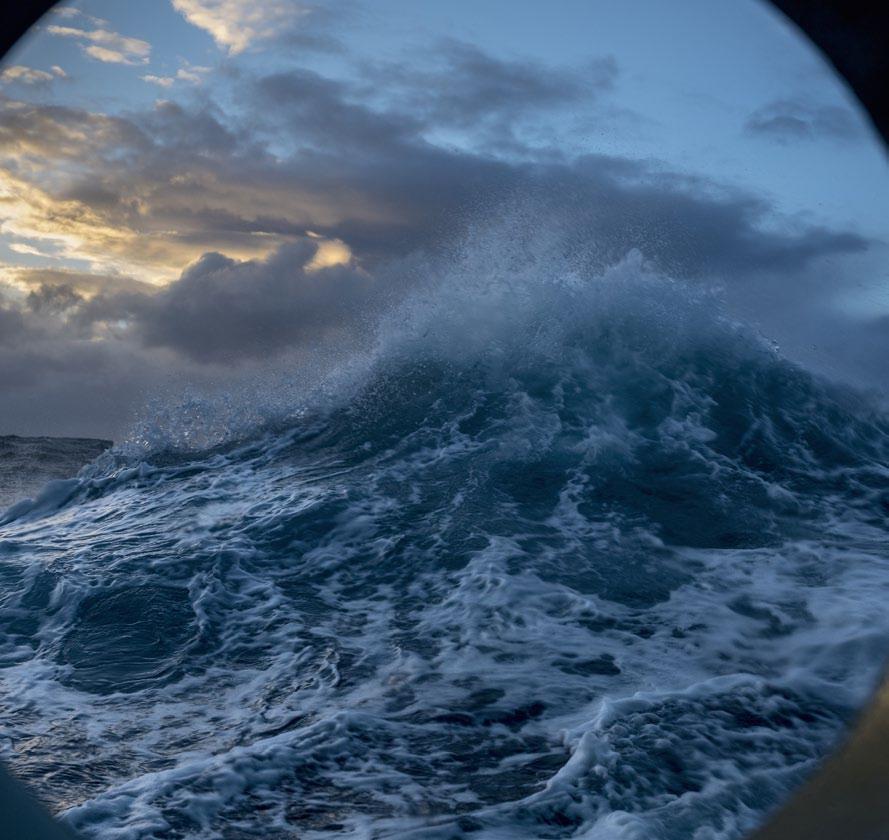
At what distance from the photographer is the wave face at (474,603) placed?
3113 mm

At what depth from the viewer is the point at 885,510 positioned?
23.1ft

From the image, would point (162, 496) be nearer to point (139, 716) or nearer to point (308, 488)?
point (308, 488)

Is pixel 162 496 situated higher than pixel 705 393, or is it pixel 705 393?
pixel 705 393

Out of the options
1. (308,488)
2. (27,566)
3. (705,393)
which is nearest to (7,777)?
(27,566)

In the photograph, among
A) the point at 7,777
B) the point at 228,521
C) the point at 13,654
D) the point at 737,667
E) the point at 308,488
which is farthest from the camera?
the point at 308,488

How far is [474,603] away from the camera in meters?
4.93

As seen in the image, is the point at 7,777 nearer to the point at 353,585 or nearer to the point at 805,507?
the point at 353,585

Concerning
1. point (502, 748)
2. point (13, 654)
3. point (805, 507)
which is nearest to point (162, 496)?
point (13, 654)

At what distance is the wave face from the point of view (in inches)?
123

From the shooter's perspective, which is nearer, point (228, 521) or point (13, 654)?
point (13, 654)

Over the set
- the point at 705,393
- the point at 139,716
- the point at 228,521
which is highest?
the point at 705,393

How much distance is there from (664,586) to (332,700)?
2.54 meters

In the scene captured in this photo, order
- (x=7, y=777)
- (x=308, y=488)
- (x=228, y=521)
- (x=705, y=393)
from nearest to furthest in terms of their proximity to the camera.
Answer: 1. (x=7, y=777)
2. (x=228, y=521)
3. (x=308, y=488)
4. (x=705, y=393)

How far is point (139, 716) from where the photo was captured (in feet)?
12.6
